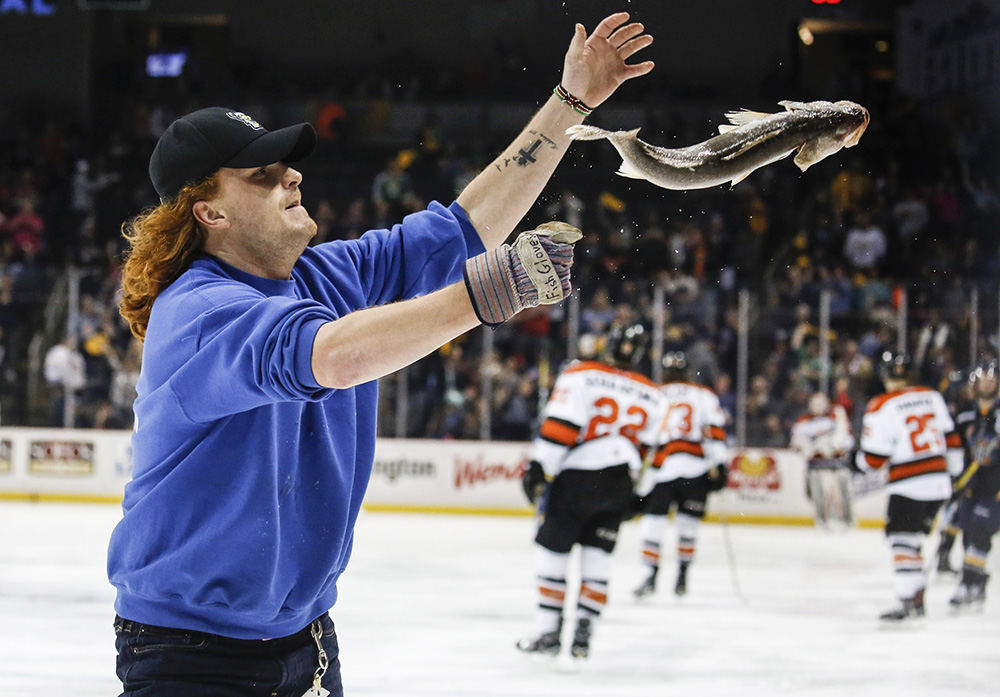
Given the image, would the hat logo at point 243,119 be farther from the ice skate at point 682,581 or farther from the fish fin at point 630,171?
the ice skate at point 682,581

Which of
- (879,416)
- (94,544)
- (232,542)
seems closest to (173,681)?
(232,542)

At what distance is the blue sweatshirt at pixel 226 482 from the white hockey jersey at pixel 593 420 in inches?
155

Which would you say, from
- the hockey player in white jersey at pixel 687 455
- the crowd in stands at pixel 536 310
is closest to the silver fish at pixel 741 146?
the crowd in stands at pixel 536 310

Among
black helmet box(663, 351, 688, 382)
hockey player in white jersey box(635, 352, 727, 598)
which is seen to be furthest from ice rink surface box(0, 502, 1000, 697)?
black helmet box(663, 351, 688, 382)

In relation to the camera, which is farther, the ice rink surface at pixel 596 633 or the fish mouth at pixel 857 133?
the ice rink surface at pixel 596 633

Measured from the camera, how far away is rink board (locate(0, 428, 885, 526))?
38.0ft

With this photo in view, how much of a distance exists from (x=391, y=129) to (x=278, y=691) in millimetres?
13327

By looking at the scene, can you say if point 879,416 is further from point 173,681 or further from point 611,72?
point 173,681

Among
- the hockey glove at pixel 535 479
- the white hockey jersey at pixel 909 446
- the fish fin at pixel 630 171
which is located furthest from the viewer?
the white hockey jersey at pixel 909 446

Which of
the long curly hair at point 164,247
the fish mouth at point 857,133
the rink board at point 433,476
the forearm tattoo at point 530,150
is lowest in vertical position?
the rink board at point 433,476

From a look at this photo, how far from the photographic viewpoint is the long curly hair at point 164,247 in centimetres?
178

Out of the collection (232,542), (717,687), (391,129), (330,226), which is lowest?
(717,687)

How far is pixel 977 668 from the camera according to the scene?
5871mm

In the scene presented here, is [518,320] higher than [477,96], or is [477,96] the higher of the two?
[477,96]
